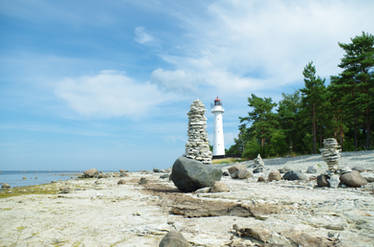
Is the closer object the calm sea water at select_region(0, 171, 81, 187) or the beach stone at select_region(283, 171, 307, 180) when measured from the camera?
the beach stone at select_region(283, 171, 307, 180)

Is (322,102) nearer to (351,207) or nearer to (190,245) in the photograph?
(351,207)

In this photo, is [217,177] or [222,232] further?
[217,177]

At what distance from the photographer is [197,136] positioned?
55.1ft

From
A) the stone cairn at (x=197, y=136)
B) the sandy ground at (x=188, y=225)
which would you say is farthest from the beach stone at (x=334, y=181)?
the stone cairn at (x=197, y=136)

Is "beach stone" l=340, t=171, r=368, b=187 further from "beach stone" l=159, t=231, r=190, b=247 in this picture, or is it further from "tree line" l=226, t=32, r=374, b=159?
"tree line" l=226, t=32, r=374, b=159

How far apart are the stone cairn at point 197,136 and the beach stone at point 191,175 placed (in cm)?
649

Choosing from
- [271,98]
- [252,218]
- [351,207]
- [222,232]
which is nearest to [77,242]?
[222,232]

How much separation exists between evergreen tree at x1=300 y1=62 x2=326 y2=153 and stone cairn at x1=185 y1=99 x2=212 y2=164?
1885 centimetres

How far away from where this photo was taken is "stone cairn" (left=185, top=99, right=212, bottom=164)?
54.2ft

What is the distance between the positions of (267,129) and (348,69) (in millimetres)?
12716

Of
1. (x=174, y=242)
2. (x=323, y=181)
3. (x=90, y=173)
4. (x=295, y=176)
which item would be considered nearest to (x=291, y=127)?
(x=295, y=176)

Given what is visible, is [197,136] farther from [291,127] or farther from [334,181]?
[291,127]

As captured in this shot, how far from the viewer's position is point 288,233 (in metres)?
3.91

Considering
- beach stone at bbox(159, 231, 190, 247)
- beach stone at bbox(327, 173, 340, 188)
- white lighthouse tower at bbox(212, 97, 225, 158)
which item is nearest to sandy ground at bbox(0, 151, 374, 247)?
beach stone at bbox(159, 231, 190, 247)
